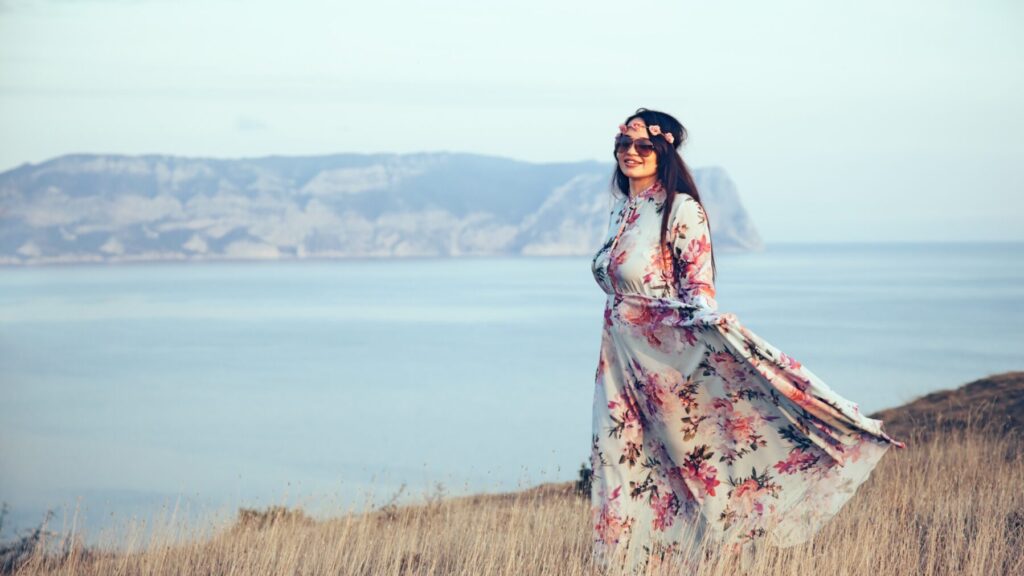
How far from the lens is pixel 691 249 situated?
4.51m

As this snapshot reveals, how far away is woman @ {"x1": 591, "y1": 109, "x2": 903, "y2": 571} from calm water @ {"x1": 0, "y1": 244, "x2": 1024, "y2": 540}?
1.94 metres

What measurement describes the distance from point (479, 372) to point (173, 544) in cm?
3579

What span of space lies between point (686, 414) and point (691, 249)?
637 mm

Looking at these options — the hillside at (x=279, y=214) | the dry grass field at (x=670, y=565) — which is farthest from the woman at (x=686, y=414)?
the hillside at (x=279, y=214)

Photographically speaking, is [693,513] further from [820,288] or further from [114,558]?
[820,288]

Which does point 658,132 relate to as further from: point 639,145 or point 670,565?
point 670,565

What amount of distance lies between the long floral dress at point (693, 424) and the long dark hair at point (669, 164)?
1.5 inches

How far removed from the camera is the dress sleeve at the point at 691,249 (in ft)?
14.8

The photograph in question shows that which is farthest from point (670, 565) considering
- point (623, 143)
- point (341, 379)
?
point (341, 379)

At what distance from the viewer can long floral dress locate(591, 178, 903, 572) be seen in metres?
4.35

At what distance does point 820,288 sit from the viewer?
10125 cm

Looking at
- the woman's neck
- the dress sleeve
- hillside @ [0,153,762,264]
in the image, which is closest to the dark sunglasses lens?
the woman's neck

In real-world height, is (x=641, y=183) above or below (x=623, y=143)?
below

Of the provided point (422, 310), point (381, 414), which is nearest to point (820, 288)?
point (422, 310)
